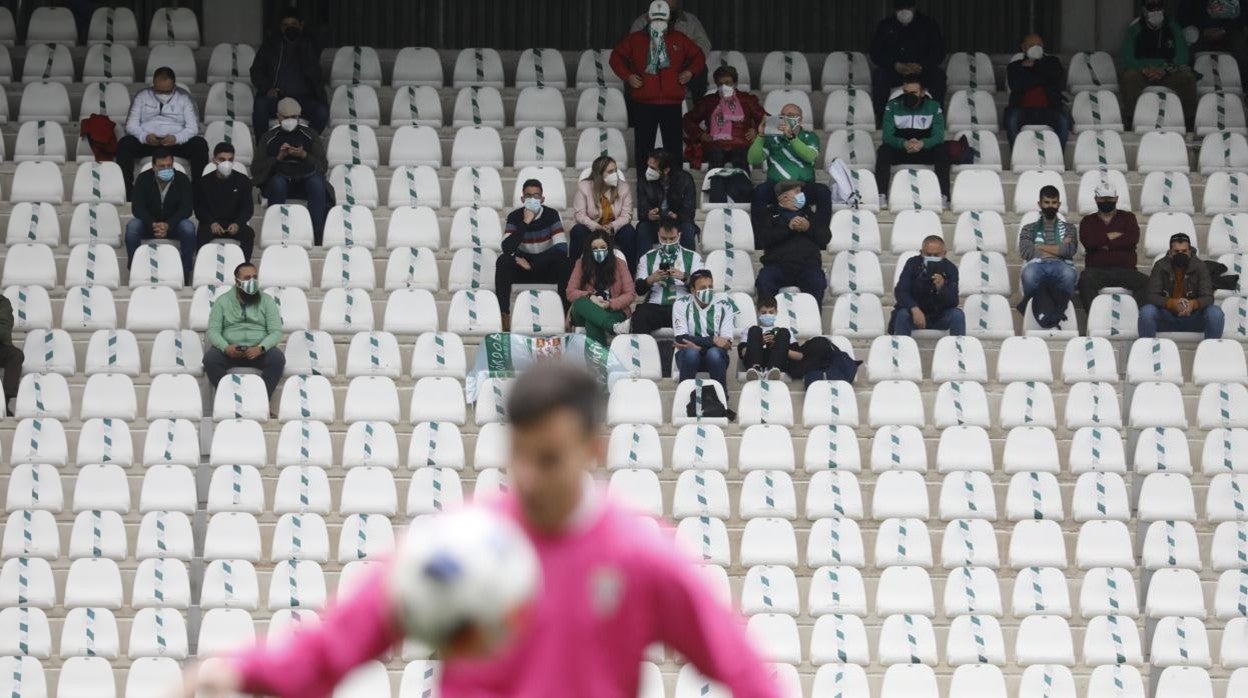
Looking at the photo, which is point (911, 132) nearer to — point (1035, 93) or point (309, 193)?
point (1035, 93)

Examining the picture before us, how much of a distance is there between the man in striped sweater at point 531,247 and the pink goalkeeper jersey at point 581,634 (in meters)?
13.4

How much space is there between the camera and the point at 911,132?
18.5m

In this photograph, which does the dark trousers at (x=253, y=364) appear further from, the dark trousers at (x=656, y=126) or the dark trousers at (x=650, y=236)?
the dark trousers at (x=656, y=126)

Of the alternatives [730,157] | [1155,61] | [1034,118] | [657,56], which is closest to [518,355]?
[730,157]

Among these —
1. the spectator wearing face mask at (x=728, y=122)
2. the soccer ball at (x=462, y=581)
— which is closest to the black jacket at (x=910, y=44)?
the spectator wearing face mask at (x=728, y=122)

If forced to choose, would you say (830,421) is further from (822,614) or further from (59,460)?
(59,460)

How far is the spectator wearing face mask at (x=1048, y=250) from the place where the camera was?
1711cm

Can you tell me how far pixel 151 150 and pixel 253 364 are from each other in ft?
10.2

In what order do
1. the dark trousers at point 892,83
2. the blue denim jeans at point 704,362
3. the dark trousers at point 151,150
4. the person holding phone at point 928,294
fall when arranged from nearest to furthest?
the blue denim jeans at point 704,362 → the person holding phone at point 928,294 → the dark trousers at point 151,150 → the dark trousers at point 892,83

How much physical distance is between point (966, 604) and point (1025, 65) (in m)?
6.43

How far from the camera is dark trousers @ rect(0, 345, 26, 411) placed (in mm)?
16125

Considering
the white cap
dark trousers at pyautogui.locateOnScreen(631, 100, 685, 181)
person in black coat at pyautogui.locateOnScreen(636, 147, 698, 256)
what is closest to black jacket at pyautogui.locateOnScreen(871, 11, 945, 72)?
dark trousers at pyautogui.locateOnScreen(631, 100, 685, 181)

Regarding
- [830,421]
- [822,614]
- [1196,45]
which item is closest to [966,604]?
[822,614]

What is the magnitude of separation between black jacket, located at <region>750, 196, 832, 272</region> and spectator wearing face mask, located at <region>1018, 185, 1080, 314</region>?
1.57 meters
